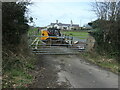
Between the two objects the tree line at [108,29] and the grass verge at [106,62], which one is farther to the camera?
the tree line at [108,29]

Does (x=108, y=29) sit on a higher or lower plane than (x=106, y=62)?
higher

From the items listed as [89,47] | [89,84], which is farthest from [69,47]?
[89,84]

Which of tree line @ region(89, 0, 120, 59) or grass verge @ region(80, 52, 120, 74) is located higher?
tree line @ region(89, 0, 120, 59)

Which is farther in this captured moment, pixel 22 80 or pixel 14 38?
pixel 14 38

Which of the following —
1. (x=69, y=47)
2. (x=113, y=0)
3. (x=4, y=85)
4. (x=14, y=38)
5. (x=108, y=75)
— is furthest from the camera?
(x=69, y=47)

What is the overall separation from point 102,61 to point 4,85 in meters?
5.58

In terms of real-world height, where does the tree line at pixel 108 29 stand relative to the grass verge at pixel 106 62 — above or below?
above

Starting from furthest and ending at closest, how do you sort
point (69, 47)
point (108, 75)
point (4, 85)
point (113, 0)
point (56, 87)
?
point (69, 47), point (113, 0), point (108, 75), point (56, 87), point (4, 85)

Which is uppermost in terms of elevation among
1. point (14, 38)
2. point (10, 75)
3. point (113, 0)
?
point (113, 0)

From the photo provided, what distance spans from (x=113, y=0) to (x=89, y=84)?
6.31 meters

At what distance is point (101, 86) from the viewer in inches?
168

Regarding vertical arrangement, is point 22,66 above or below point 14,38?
below

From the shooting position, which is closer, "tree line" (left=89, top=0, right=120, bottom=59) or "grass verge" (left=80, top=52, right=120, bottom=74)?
"grass verge" (left=80, top=52, right=120, bottom=74)

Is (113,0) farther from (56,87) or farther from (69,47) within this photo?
(56,87)
